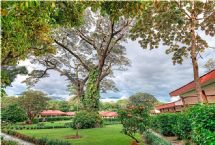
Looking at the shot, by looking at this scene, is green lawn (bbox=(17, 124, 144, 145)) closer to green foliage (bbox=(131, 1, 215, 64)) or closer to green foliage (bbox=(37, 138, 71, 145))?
green foliage (bbox=(37, 138, 71, 145))

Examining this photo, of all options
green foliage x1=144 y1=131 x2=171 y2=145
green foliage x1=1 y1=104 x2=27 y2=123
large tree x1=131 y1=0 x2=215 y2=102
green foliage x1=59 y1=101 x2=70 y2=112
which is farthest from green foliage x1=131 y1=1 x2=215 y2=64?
green foliage x1=59 y1=101 x2=70 y2=112

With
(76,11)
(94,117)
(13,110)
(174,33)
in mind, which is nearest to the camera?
(76,11)

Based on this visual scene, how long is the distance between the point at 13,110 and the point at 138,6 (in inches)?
1470

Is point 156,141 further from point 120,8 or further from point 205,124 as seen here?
point 120,8

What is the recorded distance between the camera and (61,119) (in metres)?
59.9

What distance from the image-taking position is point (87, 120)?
28094 millimetres

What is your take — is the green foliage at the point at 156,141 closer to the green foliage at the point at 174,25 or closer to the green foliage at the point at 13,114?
the green foliage at the point at 174,25

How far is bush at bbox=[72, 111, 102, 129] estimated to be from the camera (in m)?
28.0

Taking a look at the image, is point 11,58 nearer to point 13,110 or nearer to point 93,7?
point 93,7

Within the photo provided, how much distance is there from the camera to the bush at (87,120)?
28.0 metres

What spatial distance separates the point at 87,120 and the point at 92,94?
3574mm

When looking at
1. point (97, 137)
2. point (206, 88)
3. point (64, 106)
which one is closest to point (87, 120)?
point (97, 137)

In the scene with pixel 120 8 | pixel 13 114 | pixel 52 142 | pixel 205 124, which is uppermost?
pixel 120 8

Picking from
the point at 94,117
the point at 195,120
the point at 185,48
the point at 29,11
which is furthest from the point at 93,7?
the point at 94,117
